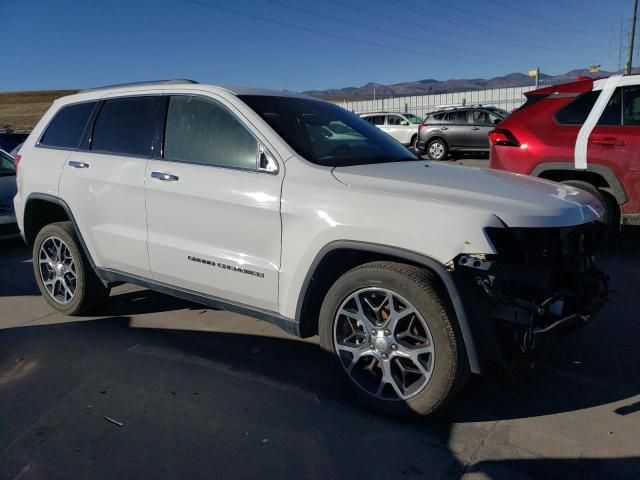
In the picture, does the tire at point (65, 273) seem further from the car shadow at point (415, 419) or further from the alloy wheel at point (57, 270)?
the car shadow at point (415, 419)

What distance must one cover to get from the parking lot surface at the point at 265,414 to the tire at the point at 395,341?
159 millimetres

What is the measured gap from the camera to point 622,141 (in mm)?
5328

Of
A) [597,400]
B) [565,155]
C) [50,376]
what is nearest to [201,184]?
[50,376]

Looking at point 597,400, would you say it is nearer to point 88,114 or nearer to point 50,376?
point 50,376

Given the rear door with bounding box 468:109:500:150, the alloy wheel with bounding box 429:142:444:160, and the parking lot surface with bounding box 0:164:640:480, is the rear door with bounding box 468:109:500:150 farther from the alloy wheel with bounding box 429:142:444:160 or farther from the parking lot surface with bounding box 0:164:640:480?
the parking lot surface with bounding box 0:164:640:480

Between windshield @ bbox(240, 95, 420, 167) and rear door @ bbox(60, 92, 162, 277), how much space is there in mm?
917

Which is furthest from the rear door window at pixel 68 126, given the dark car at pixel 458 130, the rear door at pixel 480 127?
the rear door at pixel 480 127

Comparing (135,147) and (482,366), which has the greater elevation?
(135,147)

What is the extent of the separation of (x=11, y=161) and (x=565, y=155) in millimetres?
8062

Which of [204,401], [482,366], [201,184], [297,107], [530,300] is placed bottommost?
[204,401]

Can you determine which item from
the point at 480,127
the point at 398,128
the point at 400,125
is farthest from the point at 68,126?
the point at 400,125

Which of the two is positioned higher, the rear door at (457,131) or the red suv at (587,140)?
the rear door at (457,131)

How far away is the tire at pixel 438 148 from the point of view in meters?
17.9

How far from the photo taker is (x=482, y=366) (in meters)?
2.59
